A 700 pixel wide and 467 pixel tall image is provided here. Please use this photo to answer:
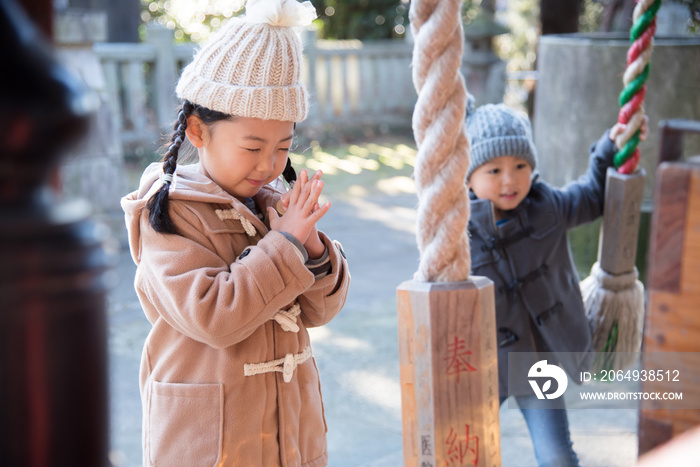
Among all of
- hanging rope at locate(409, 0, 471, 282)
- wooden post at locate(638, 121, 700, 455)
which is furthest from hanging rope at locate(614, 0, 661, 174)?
wooden post at locate(638, 121, 700, 455)

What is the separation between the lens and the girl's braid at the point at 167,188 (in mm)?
1440

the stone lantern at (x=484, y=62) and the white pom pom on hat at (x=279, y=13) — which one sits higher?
the white pom pom on hat at (x=279, y=13)

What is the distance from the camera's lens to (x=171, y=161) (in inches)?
59.1

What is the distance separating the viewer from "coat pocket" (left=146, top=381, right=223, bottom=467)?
4.76 ft

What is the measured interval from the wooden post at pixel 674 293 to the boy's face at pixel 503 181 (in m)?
1.38

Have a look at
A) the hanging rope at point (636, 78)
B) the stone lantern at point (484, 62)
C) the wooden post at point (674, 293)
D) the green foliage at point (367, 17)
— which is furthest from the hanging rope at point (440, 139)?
the green foliage at point (367, 17)

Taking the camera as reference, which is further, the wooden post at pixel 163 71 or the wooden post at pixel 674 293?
the wooden post at pixel 163 71

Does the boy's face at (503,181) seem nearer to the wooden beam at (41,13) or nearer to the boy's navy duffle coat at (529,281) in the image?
the boy's navy duffle coat at (529,281)

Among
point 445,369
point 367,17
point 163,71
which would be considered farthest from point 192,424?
point 367,17

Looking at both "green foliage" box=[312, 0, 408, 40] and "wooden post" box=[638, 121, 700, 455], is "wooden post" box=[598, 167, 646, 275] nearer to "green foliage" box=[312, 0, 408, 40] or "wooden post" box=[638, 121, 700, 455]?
"wooden post" box=[638, 121, 700, 455]

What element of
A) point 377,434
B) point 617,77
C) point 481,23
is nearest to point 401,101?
point 481,23

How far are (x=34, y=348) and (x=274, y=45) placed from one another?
115cm

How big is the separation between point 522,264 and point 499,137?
39 cm

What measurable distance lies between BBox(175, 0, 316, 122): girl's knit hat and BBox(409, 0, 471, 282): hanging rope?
49 centimetres
